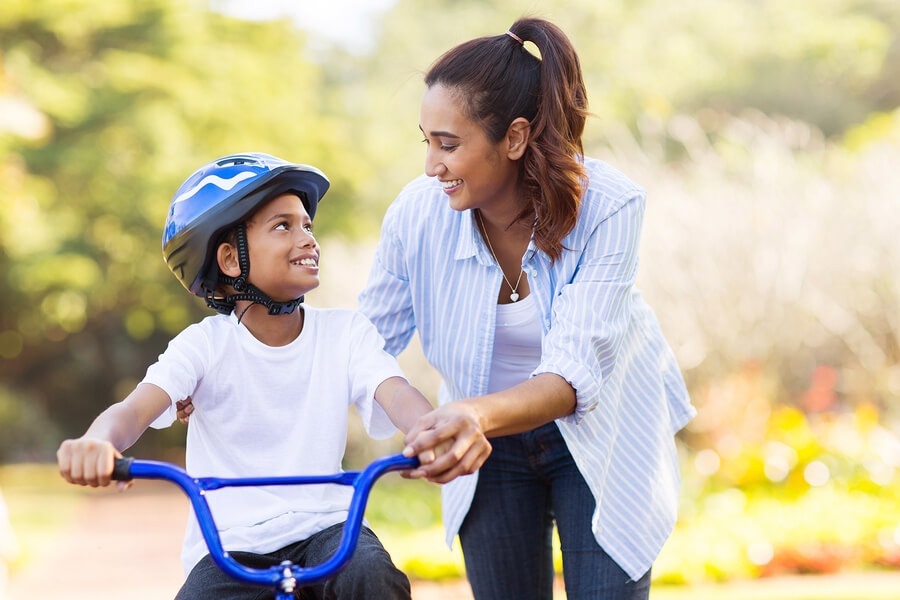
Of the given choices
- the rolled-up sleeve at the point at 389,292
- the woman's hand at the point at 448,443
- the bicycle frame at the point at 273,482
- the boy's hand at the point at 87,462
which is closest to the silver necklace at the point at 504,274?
the rolled-up sleeve at the point at 389,292

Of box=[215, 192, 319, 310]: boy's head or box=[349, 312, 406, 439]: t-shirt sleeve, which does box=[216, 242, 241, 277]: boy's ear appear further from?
box=[349, 312, 406, 439]: t-shirt sleeve

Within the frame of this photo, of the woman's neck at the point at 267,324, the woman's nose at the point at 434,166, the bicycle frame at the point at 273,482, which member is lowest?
the bicycle frame at the point at 273,482

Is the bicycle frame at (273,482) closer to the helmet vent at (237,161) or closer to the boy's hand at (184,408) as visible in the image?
the boy's hand at (184,408)

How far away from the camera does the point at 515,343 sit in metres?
3.14

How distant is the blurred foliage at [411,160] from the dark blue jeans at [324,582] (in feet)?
6.09

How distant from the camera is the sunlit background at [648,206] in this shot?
748cm

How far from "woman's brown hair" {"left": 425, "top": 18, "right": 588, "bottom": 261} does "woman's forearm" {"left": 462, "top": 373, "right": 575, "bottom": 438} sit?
0.47 metres

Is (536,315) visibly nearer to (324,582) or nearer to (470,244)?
(470,244)

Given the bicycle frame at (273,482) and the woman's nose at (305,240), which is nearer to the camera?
the bicycle frame at (273,482)

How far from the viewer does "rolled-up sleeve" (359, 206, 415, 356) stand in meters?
3.21

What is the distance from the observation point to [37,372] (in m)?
17.5

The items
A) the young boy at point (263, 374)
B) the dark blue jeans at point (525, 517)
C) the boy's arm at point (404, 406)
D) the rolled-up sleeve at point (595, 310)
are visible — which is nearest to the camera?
the boy's arm at point (404, 406)

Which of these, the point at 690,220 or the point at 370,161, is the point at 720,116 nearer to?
the point at 370,161

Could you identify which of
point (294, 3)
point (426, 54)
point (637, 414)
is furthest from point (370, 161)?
point (637, 414)
